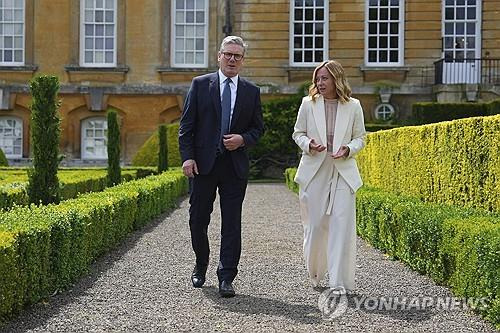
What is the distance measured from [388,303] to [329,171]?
1.13m

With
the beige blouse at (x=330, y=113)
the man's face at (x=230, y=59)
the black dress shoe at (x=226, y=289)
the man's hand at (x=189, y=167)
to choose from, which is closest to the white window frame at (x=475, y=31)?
the beige blouse at (x=330, y=113)

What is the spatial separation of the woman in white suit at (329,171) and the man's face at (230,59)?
2.00 ft

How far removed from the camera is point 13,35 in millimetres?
26672

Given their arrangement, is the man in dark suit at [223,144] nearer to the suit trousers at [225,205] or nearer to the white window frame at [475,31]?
the suit trousers at [225,205]

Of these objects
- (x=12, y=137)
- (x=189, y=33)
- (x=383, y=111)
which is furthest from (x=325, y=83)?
(x=12, y=137)

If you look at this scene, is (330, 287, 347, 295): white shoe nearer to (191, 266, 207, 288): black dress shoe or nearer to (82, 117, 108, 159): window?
(191, 266, 207, 288): black dress shoe

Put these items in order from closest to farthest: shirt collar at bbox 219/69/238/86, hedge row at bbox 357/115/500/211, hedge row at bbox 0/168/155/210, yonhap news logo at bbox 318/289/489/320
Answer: yonhap news logo at bbox 318/289/489/320 → shirt collar at bbox 219/69/238/86 → hedge row at bbox 357/115/500/211 → hedge row at bbox 0/168/155/210

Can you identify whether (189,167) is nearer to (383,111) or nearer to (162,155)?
(162,155)

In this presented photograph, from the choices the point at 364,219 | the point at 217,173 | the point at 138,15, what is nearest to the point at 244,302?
the point at 217,173

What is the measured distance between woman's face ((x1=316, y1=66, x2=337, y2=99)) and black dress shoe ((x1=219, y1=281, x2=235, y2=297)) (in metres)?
1.65

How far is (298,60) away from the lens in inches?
1040

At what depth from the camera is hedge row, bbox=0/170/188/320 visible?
537cm

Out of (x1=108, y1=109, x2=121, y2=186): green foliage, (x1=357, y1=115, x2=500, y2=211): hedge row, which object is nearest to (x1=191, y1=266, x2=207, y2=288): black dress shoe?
(x1=357, y1=115, x2=500, y2=211): hedge row

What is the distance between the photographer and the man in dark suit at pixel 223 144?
6332mm
